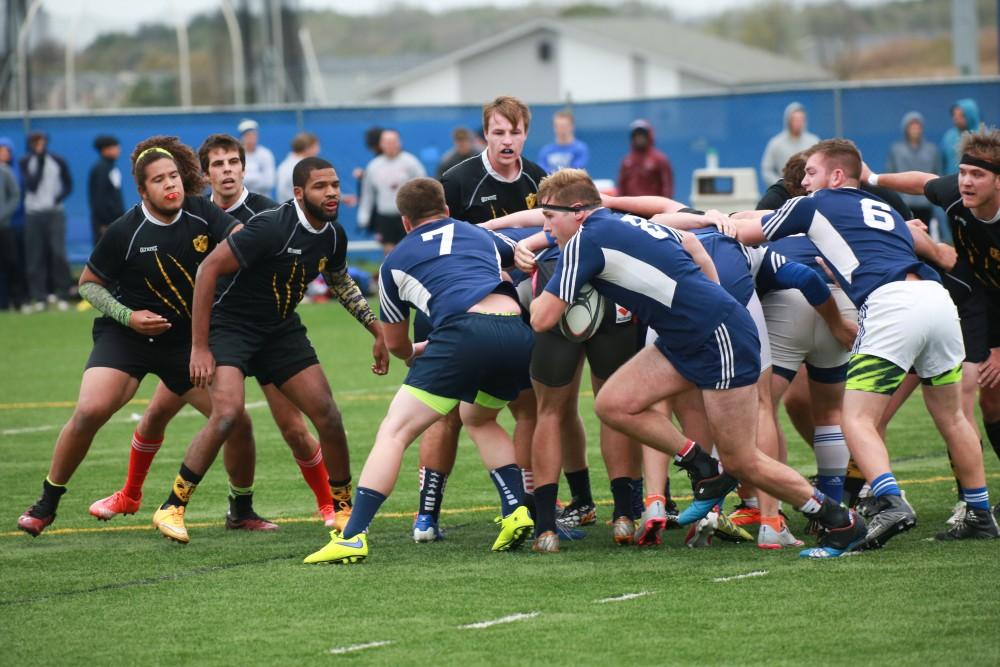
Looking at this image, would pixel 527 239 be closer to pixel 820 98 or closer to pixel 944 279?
pixel 944 279

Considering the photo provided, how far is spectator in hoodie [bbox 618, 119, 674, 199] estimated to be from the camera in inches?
800

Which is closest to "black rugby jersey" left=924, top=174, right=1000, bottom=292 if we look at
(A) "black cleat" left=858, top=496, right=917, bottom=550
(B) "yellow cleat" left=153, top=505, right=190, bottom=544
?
(A) "black cleat" left=858, top=496, right=917, bottom=550

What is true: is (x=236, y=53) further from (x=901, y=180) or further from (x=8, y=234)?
(x=901, y=180)

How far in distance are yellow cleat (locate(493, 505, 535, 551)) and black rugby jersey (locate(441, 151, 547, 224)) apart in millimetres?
2127

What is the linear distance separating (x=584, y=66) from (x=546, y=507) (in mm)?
60117

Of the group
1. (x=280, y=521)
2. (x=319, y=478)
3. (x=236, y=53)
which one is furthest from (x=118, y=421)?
(x=236, y=53)

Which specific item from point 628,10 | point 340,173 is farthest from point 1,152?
point 628,10

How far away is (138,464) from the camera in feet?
Answer: 28.4

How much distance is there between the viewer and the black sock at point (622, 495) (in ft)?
25.8

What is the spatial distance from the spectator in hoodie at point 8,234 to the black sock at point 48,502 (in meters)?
13.7

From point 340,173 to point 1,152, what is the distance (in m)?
5.10

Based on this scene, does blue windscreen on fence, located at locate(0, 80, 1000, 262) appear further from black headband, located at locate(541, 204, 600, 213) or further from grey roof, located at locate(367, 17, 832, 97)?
grey roof, located at locate(367, 17, 832, 97)

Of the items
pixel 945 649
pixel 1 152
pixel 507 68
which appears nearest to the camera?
pixel 945 649

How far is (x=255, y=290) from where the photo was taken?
8281 mm
